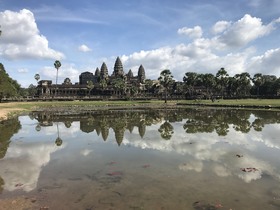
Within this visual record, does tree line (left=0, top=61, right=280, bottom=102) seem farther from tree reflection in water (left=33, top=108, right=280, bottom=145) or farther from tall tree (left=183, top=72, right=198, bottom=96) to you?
tree reflection in water (left=33, top=108, right=280, bottom=145)

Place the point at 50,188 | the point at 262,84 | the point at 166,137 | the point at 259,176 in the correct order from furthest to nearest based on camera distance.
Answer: the point at 262,84, the point at 166,137, the point at 259,176, the point at 50,188

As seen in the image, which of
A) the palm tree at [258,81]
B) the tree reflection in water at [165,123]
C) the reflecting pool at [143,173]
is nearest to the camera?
the reflecting pool at [143,173]

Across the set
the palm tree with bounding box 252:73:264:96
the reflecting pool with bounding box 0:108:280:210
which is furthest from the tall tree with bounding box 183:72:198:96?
the reflecting pool with bounding box 0:108:280:210

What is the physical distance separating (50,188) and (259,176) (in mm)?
10743

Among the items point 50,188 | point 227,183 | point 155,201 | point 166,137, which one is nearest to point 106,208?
point 155,201

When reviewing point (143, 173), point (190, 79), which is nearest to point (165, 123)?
point (143, 173)

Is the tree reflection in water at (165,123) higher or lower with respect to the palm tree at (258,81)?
lower

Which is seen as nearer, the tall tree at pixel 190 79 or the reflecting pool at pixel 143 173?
the reflecting pool at pixel 143 173

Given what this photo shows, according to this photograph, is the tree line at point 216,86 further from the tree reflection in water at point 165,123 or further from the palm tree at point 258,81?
the tree reflection in water at point 165,123

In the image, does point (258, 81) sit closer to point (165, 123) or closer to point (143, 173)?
point (165, 123)

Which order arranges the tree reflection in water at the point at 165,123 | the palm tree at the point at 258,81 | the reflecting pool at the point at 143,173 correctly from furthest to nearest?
the palm tree at the point at 258,81
the tree reflection in water at the point at 165,123
the reflecting pool at the point at 143,173

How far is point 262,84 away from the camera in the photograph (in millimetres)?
171250

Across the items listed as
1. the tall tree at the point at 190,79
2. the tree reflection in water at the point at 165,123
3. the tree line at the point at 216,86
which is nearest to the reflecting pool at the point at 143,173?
the tree reflection in water at the point at 165,123

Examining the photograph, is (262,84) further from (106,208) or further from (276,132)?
(106,208)
